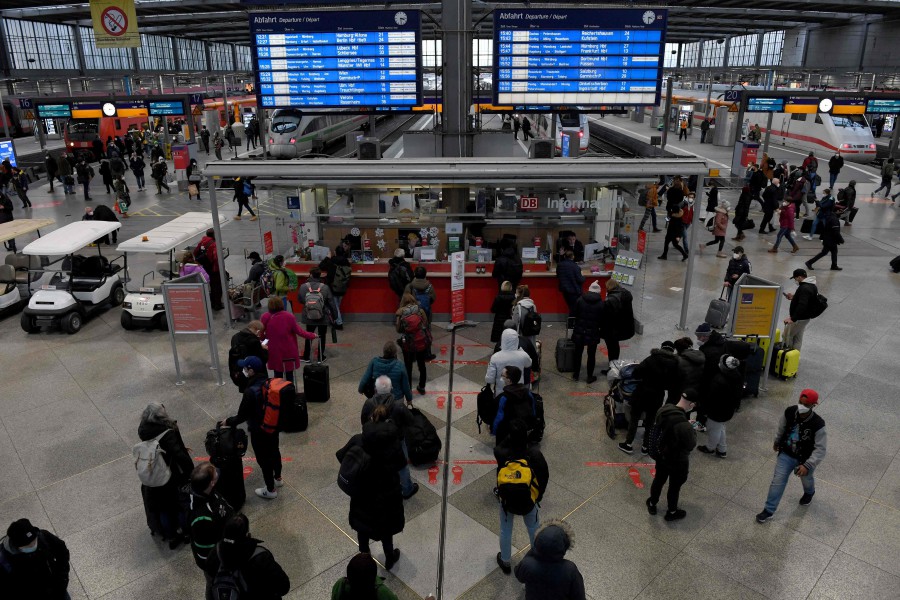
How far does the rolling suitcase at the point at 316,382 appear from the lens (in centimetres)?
867

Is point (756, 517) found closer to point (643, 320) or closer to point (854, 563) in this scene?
point (854, 563)

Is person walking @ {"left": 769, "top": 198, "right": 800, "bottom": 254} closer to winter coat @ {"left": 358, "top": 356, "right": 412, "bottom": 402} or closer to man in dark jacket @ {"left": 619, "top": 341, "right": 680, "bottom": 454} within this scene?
man in dark jacket @ {"left": 619, "top": 341, "right": 680, "bottom": 454}

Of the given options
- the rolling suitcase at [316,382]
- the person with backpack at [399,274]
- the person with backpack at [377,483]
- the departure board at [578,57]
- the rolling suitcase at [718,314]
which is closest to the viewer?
the person with backpack at [377,483]

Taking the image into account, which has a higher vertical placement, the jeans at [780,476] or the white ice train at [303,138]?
the white ice train at [303,138]

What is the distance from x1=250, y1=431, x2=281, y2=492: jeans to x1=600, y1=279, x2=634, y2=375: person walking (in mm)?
4783

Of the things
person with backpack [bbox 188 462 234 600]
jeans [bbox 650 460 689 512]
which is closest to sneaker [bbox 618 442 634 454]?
jeans [bbox 650 460 689 512]

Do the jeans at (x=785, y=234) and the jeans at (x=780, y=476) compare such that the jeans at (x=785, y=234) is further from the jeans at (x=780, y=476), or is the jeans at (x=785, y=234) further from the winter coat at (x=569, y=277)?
the jeans at (x=780, y=476)

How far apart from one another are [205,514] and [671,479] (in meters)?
4.27

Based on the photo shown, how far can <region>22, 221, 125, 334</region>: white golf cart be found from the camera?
11.3 metres

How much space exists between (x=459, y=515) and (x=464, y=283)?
5596mm

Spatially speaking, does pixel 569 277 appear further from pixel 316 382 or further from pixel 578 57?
pixel 316 382

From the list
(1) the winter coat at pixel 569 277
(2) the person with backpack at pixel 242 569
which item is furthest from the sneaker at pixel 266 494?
(1) the winter coat at pixel 569 277

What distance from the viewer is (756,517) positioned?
637 cm

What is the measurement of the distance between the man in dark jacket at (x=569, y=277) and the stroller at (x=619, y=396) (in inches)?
102
